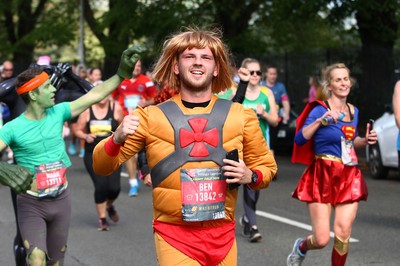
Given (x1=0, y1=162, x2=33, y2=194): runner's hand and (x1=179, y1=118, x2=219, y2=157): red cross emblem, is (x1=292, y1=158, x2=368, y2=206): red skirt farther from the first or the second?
(x1=0, y1=162, x2=33, y2=194): runner's hand

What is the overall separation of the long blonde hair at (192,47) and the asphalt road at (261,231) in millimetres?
3733

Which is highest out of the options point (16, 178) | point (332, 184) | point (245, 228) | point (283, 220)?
point (16, 178)

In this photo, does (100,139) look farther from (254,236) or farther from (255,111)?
(254,236)

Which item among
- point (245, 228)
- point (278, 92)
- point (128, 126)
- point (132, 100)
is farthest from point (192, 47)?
point (278, 92)

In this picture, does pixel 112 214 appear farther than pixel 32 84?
Yes

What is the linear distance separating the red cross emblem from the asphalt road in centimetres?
381

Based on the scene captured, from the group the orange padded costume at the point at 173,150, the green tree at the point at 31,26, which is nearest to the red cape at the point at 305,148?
the orange padded costume at the point at 173,150

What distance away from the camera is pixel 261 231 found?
10.4 meters

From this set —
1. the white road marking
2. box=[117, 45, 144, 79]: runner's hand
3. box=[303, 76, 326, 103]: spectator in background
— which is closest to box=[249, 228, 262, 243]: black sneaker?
the white road marking

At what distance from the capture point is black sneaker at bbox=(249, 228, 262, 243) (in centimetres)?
970

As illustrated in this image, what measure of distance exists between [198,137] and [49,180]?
2276 millimetres

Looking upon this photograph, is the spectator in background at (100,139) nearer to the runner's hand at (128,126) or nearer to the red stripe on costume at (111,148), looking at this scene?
the red stripe on costume at (111,148)

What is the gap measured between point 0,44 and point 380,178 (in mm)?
30671

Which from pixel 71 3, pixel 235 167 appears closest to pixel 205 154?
pixel 235 167
